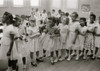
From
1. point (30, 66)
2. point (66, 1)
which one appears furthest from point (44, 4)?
point (30, 66)

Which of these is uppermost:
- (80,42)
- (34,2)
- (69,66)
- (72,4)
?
(34,2)

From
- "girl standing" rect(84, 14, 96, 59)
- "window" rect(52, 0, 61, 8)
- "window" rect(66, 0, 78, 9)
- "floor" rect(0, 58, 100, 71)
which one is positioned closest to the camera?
"floor" rect(0, 58, 100, 71)

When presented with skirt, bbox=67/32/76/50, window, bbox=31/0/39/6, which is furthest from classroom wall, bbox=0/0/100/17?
skirt, bbox=67/32/76/50

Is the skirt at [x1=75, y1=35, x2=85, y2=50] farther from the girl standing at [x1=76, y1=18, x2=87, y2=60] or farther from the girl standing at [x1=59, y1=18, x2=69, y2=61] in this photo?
the girl standing at [x1=59, y1=18, x2=69, y2=61]

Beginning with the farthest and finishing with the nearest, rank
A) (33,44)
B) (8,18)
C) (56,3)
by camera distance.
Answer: (56,3), (33,44), (8,18)

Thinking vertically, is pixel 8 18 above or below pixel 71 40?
above

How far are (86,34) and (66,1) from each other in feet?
25.3

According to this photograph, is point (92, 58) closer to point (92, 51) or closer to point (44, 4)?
point (92, 51)

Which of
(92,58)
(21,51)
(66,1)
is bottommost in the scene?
(92,58)

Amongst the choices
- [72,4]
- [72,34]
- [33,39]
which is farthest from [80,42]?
[72,4]

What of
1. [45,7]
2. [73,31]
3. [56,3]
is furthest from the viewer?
[45,7]

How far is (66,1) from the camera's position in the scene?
42.9 ft

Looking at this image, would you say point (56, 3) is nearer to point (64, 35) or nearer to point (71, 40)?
point (64, 35)

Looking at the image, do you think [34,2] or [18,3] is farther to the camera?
[34,2]
